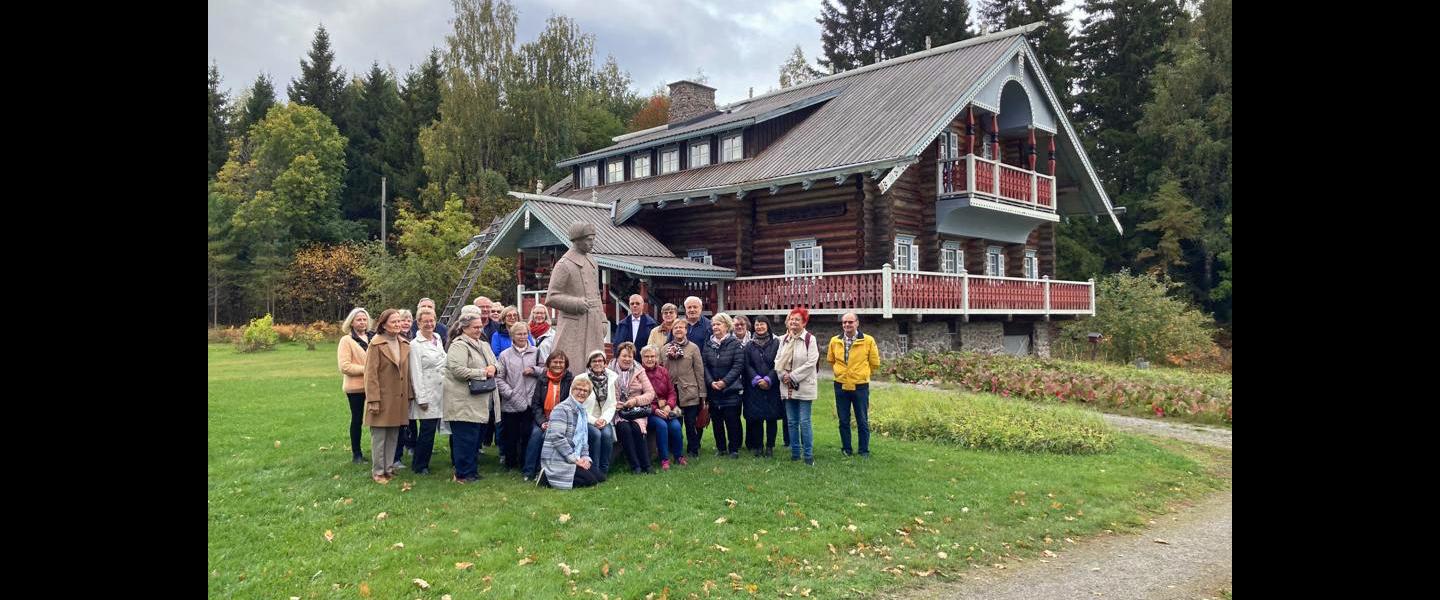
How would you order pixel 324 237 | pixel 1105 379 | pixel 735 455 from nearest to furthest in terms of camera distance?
pixel 735 455
pixel 1105 379
pixel 324 237

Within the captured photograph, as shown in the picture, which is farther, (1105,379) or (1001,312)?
(1001,312)

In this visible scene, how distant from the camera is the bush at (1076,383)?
44.1 ft

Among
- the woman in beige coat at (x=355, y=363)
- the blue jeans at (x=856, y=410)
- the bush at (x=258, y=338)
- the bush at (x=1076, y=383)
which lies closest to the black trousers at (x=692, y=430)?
the blue jeans at (x=856, y=410)

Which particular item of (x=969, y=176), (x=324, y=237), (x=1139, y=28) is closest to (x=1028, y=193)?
(x=969, y=176)

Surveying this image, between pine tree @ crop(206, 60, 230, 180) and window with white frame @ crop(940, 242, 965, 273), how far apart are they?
44.1m

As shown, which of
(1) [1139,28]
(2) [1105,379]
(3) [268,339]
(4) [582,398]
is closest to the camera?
(4) [582,398]

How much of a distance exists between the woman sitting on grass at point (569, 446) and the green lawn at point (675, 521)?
18cm

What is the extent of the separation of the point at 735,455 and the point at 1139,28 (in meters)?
36.6

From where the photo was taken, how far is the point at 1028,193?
22.0m

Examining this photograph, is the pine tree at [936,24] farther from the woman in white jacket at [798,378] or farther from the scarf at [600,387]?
the scarf at [600,387]

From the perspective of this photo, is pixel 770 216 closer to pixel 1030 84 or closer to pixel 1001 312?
pixel 1001 312

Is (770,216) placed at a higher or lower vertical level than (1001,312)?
higher

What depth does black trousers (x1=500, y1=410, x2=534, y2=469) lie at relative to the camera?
28.7ft

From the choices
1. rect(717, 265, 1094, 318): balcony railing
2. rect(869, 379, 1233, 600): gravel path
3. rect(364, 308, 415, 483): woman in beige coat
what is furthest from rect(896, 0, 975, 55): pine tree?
rect(364, 308, 415, 483): woman in beige coat
